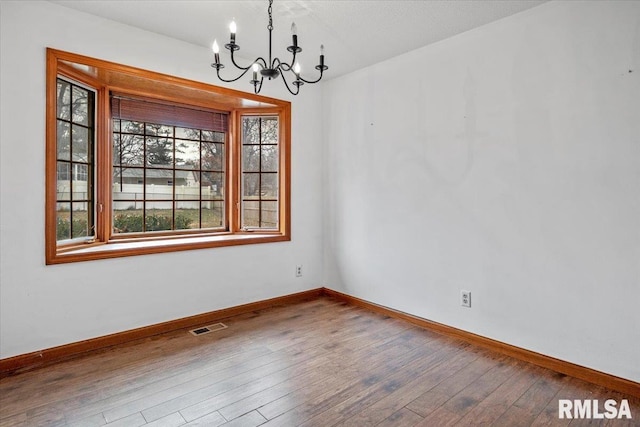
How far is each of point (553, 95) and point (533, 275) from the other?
1.25 meters

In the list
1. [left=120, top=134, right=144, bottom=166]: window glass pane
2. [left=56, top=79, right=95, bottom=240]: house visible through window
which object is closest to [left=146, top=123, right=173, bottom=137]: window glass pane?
[left=120, top=134, right=144, bottom=166]: window glass pane

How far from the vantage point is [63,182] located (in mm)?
2809

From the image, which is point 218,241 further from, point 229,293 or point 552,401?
point 552,401

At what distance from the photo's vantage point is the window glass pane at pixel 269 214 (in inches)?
161

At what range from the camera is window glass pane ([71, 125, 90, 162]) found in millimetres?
2916

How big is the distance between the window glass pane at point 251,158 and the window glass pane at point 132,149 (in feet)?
3.36

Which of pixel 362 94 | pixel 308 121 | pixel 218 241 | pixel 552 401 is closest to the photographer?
pixel 552 401

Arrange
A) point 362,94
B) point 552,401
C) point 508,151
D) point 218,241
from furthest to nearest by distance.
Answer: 1. point 362,94
2. point 218,241
3. point 508,151
4. point 552,401

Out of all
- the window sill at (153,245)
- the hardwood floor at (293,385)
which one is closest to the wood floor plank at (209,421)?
the hardwood floor at (293,385)

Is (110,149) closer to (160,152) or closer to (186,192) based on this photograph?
(160,152)

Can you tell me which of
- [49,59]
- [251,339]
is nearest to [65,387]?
[251,339]

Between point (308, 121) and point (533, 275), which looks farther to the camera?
point (308, 121)

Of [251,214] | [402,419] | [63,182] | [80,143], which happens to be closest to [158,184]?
[80,143]

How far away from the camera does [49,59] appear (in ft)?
8.32
